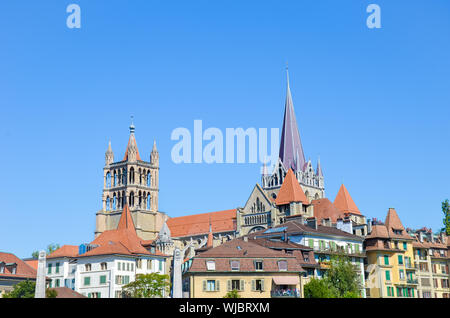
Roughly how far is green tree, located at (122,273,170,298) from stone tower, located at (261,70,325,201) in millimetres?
85667

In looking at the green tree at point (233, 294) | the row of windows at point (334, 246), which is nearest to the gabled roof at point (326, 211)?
the row of windows at point (334, 246)

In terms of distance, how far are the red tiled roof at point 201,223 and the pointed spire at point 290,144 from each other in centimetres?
1929

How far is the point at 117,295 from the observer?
86938 millimetres

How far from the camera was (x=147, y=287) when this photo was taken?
8319 cm

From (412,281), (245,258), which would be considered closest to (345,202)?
(412,281)

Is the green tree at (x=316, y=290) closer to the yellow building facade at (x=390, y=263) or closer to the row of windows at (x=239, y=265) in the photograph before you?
the row of windows at (x=239, y=265)

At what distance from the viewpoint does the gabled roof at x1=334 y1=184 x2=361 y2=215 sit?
141 metres

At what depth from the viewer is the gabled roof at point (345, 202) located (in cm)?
14075

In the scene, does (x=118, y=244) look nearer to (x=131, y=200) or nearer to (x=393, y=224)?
(x=393, y=224)

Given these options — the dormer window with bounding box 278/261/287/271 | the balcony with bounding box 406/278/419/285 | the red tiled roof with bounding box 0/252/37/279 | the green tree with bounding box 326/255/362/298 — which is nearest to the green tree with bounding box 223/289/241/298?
the dormer window with bounding box 278/261/287/271

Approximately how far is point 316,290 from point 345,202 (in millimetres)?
73620
